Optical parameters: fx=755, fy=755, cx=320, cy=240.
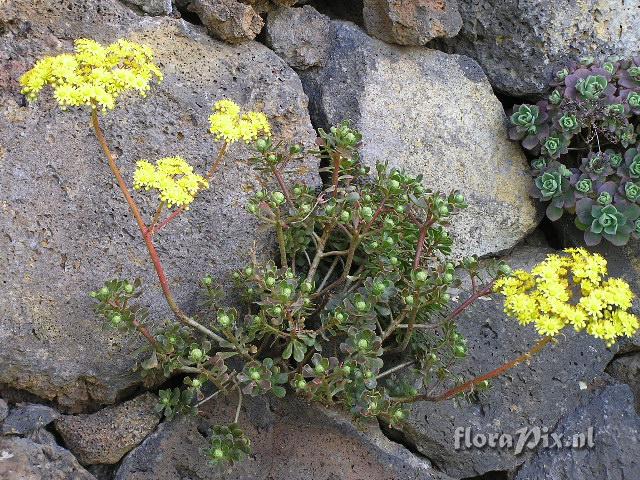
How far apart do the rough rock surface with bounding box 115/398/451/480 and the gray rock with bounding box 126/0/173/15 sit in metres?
1.43

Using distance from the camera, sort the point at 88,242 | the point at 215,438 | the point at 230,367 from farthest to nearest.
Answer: the point at 230,367
the point at 88,242
the point at 215,438

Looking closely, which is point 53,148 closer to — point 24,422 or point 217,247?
point 217,247

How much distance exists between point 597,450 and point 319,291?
1.21m

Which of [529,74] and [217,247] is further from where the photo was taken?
[529,74]

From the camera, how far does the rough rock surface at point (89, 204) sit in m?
2.38

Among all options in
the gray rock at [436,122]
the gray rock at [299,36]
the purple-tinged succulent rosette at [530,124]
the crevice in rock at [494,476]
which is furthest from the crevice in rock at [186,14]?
the crevice in rock at [494,476]

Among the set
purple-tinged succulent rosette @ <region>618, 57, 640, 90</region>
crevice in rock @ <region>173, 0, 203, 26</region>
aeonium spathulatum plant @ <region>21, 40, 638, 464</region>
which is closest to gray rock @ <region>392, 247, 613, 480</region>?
aeonium spathulatum plant @ <region>21, 40, 638, 464</region>

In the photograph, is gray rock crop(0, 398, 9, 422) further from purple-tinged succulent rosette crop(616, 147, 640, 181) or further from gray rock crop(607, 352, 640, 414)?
purple-tinged succulent rosette crop(616, 147, 640, 181)

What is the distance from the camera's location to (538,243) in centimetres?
323

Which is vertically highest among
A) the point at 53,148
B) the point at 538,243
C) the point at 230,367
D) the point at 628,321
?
the point at 53,148

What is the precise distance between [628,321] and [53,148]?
183cm

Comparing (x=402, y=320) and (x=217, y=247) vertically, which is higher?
(x=217, y=247)

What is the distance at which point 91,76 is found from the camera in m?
1.97

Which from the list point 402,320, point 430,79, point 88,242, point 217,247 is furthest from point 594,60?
point 88,242
